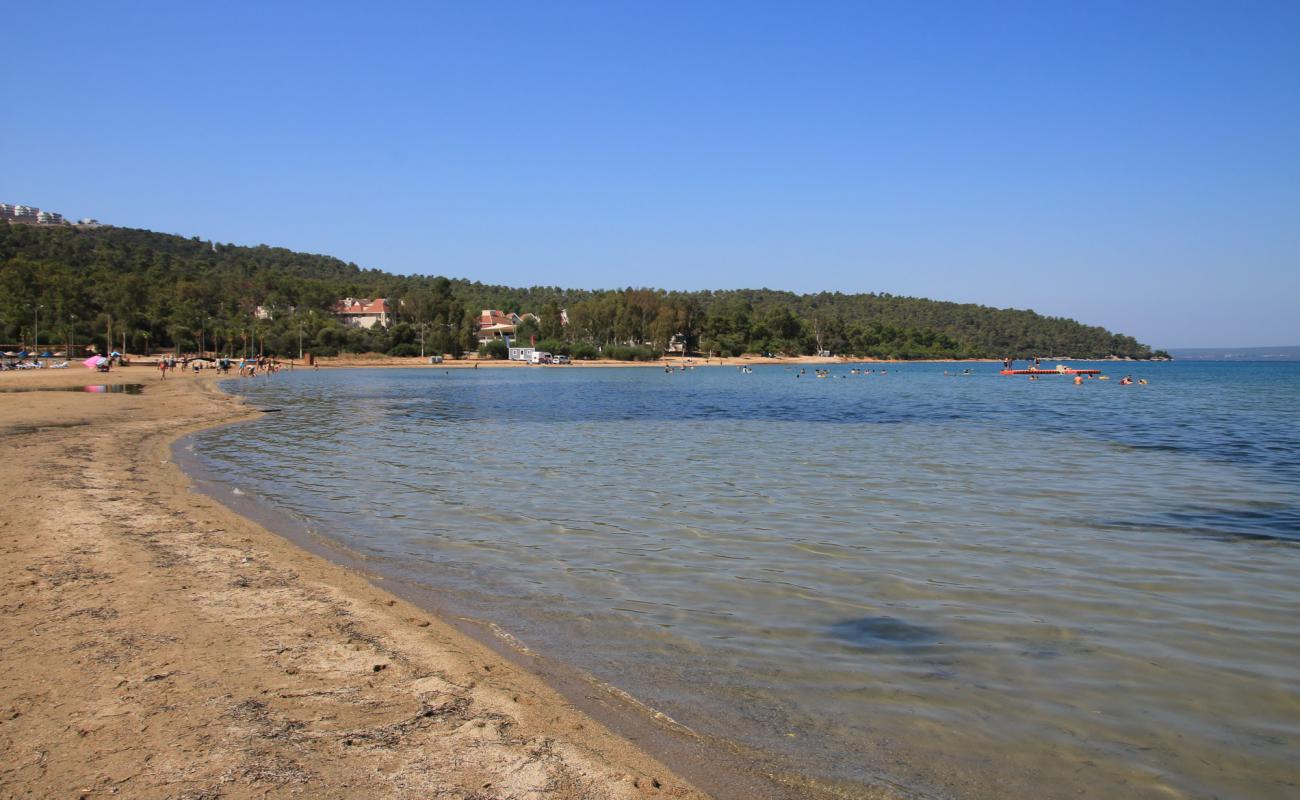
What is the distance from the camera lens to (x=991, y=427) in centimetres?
3072

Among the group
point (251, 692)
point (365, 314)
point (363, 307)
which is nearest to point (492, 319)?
point (363, 307)

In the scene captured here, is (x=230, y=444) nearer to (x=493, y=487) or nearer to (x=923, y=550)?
(x=493, y=487)

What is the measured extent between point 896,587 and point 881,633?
1.57 m

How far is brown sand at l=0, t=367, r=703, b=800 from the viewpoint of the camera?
4109 millimetres

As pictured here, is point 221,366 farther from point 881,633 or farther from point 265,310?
point 881,633

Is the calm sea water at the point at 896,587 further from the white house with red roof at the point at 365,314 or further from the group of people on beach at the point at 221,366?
the white house with red roof at the point at 365,314

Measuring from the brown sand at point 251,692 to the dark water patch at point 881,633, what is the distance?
2.83 meters

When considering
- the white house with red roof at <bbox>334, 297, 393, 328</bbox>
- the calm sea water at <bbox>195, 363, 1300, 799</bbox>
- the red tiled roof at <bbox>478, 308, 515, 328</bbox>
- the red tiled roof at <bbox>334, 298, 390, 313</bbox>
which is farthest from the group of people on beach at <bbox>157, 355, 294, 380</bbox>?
the red tiled roof at <bbox>478, 308, 515, 328</bbox>

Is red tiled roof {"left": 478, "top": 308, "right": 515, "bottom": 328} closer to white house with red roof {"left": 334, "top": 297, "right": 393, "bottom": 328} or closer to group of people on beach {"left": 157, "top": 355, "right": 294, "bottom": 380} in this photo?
white house with red roof {"left": 334, "top": 297, "right": 393, "bottom": 328}

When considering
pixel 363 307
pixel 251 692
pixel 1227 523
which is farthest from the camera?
pixel 363 307

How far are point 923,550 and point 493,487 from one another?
8215 millimetres

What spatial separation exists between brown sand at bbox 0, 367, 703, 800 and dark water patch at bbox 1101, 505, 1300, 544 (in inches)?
410

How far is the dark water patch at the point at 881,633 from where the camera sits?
22.8 ft

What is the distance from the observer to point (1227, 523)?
41.4 ft
